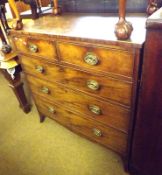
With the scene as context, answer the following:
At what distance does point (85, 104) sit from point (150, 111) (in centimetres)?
43

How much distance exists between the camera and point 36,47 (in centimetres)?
111

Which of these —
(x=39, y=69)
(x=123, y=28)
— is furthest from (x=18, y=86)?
(x=123, y=28)

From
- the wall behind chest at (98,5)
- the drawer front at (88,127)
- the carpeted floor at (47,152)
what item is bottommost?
the carpeted floor at (47,152)

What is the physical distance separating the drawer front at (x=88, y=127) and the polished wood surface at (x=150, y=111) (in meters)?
0.11

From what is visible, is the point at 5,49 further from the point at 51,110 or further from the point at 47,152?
the point at 47,152

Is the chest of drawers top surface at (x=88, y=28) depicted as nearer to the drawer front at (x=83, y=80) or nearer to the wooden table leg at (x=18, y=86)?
the drawer front at (x=83, y=80)

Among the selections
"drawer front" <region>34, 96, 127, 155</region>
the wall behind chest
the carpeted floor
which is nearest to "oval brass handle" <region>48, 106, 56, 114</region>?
"drawer front" <region>34, 96, 127, 155</region>

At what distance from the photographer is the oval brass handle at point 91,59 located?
0.86m

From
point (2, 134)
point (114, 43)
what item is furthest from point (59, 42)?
point (2, 134)

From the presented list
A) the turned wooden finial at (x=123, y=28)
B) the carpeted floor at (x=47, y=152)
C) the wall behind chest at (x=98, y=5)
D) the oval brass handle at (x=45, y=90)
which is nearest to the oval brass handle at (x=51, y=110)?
the oval brass handle at (x=45, y=90)

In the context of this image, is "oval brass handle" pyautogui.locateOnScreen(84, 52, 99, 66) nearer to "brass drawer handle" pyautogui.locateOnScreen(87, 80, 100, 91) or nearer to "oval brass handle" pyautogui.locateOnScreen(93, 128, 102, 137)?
"brass drawer handle" pyautogui.locateOnScreen(87, 80, 100, 91)

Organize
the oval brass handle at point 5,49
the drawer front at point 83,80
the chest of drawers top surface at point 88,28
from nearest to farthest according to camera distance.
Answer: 1. the chest of drawers top surface at point 88,28
2. the drawer front at point 83,80
3. the oval brass handle at point 5,49

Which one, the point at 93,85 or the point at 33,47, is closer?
the point at 93,85

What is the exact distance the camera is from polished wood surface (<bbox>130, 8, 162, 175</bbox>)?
631 mm
